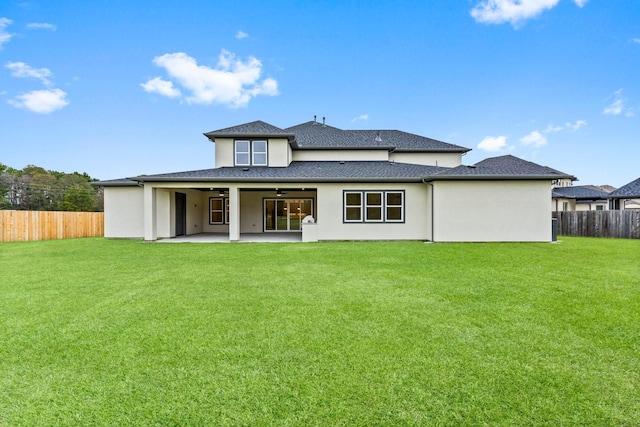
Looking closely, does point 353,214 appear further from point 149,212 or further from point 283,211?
point 149,212

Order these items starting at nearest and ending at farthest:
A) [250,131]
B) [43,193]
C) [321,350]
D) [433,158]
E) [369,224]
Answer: [321,350]
[369,224]
[250,131]
[433,158]
[43,193]

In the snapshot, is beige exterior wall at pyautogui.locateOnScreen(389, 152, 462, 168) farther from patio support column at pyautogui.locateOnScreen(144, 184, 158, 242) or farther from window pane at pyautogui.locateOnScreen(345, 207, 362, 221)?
patio support column at pyautogui.locateOnScreen(144, 184, 158, 242)

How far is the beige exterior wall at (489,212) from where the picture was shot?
13633 millimetres

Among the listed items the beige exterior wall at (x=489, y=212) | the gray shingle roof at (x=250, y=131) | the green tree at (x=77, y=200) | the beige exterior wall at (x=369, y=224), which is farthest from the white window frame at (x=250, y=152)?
the green tree at (x=77, y=200)

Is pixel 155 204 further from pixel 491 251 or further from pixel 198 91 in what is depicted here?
pixel 491 251

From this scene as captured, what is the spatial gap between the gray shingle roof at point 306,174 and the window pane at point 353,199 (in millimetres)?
739

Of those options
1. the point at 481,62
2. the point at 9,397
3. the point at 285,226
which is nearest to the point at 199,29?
the point at 285,226

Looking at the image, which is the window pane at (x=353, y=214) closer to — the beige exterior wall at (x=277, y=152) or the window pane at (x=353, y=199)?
the window pane at (x=353, y=199)

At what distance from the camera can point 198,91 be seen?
23.0 m

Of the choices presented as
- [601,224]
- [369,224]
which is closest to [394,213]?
[369,224]

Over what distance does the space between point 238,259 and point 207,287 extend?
3371 millimetres

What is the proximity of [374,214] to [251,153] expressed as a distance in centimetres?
723

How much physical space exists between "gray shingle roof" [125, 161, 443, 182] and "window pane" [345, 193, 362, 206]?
739mm

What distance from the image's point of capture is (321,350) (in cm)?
328
